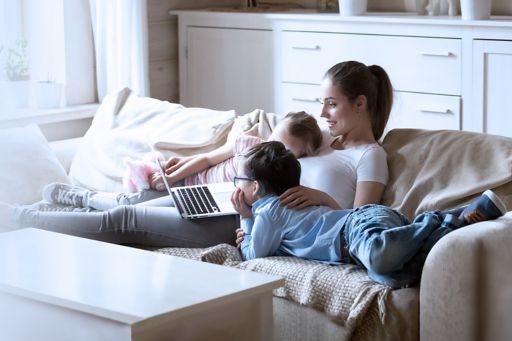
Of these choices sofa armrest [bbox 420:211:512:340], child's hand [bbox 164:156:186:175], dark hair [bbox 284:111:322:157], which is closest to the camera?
sofa armrest [bbox 420:211:512:340]

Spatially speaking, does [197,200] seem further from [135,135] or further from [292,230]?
[135,135]

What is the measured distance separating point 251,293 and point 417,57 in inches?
88.5

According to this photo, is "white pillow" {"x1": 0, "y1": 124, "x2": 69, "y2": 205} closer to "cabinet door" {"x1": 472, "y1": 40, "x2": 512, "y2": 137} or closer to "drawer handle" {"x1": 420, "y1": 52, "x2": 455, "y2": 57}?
"drawer handle" {"x1": 420, "y1": 52, "x2": 455, "y2": 57}

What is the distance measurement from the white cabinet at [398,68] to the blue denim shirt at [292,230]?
4.72 feet

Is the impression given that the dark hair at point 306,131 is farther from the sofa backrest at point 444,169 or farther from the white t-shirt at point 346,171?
the sofa backrest at point 444,169

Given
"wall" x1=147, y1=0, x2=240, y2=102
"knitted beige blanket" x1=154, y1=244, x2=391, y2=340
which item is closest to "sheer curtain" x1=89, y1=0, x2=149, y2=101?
"wall" x1=147, y1=0, x2=240, y2=102

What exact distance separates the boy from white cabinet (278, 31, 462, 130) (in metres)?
1.40

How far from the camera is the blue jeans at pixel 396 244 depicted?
228 centimetres

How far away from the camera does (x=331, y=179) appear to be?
9.02 feet

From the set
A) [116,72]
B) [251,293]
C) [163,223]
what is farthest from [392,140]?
[116,72]

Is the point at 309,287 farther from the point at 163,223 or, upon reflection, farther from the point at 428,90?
the point at 428,90

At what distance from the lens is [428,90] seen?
3924 mm

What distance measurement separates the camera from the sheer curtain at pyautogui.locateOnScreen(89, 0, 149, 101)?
4.32 meters

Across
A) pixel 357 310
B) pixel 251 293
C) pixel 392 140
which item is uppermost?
pixel 392 140
